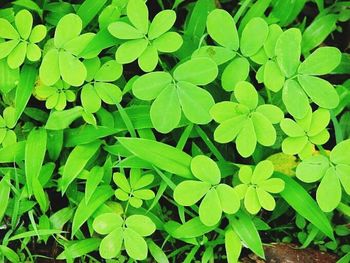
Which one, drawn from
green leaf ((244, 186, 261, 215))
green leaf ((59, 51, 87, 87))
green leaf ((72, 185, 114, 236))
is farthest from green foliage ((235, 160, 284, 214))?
green leaf ((59, 51, 87, 87))

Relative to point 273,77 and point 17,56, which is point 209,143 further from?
point 17,56

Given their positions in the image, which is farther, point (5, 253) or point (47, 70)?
point (5, 253)

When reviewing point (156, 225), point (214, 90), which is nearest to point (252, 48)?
point (214, 90)

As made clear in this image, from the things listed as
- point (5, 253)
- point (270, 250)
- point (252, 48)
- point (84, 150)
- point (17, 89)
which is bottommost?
point (5, 253)

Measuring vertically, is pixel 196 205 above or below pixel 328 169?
below

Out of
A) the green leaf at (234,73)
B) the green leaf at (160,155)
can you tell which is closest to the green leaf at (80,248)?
the green leaf at (160,155)

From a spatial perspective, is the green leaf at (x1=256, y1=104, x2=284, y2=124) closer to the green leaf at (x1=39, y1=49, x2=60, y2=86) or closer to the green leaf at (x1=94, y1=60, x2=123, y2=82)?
the green leaf at (x1=94, y1=60, x2=123, y2=82)

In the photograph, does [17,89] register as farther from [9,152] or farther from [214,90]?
[214,90]
